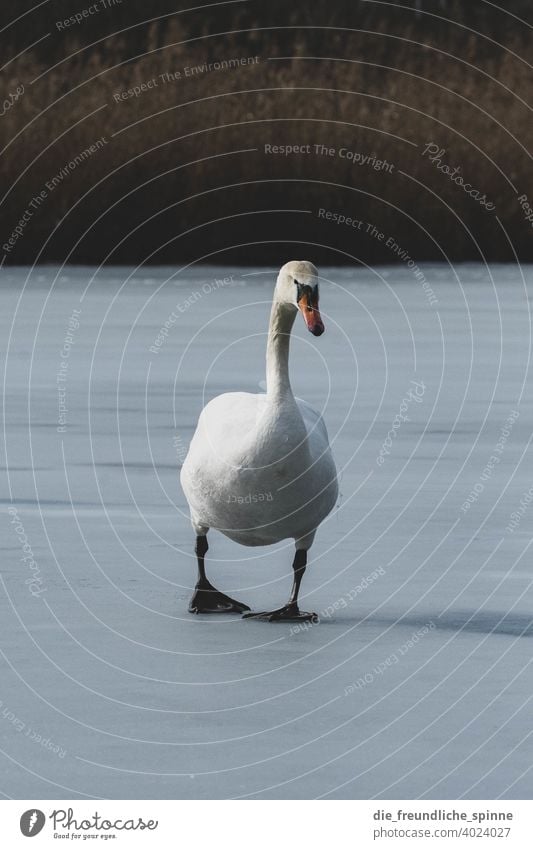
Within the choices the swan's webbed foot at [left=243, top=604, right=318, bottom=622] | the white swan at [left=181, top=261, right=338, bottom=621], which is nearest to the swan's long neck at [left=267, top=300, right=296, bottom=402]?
the white swan at [left=181, top=261, right=338, bottom=621]

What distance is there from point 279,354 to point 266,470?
60cm

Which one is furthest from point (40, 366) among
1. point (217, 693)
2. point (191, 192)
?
point (191, 192)

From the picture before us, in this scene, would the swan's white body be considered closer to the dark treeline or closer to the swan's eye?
the swan's eye

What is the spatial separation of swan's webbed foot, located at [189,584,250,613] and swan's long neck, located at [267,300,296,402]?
0.74m

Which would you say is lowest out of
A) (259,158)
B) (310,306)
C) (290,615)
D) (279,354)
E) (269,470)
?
(290,615)

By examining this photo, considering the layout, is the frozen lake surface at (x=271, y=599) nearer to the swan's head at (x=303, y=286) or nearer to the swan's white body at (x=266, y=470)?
the swan's white body at (x=266, y=470)

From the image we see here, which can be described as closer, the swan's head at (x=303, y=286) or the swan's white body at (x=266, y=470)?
the swan's white body at (x=266, y=470)

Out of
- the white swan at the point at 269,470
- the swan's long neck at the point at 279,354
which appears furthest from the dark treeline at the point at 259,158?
the white swan at the point at 269,470

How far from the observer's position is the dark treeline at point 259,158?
1150 inches

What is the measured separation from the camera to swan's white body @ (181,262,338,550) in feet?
24.1

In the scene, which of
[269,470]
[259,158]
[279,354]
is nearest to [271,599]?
[269,470]

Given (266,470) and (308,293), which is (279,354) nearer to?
(308,293)

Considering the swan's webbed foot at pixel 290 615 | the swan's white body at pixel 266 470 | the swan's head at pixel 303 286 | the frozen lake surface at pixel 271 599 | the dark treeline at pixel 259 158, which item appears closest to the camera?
the frozen lake surface at pixel 271 599

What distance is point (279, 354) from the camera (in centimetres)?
780
